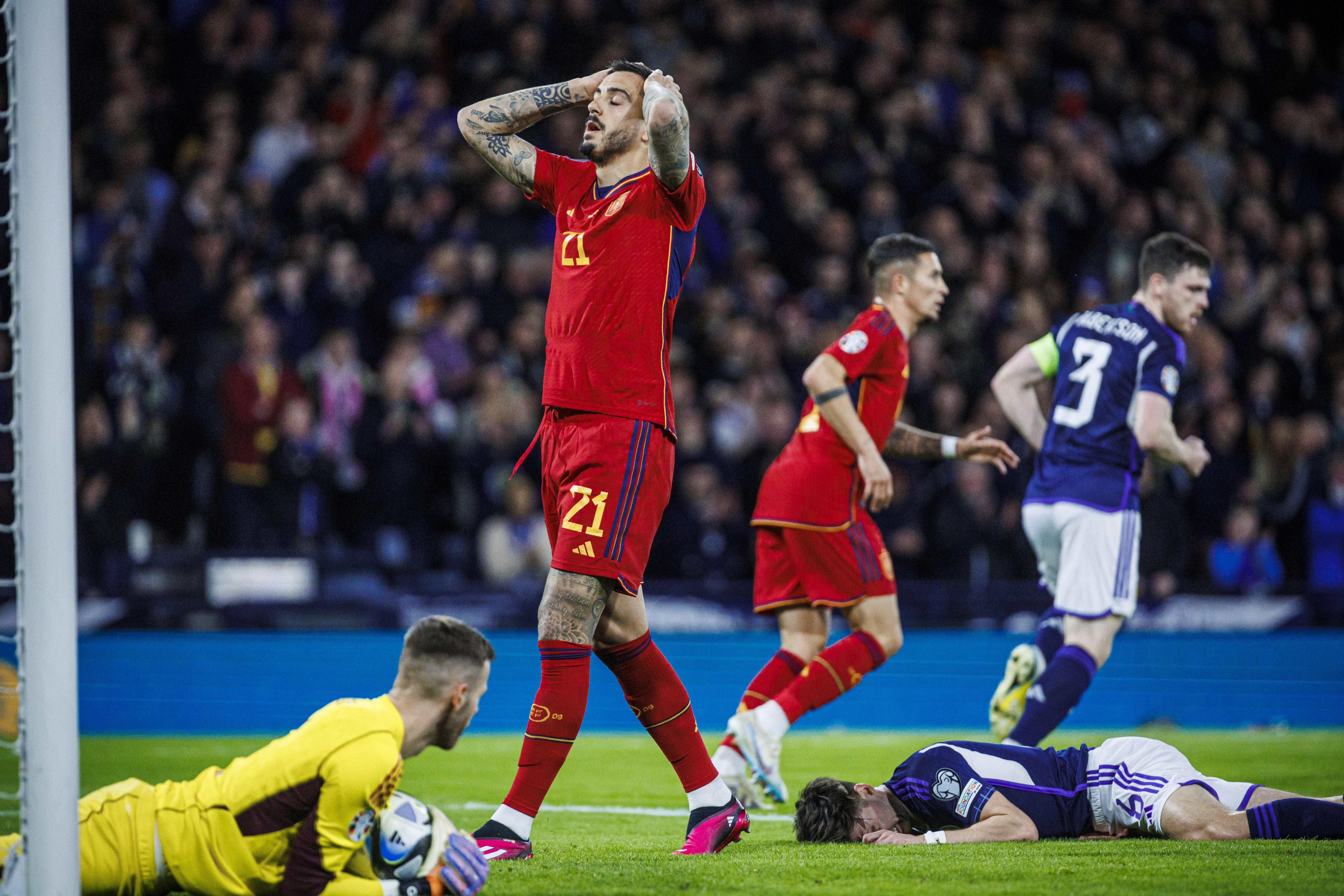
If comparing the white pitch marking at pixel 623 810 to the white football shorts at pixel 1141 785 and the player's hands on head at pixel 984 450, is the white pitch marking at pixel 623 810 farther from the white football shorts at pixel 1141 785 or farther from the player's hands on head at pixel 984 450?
the player's hands on head at pixel 984 450

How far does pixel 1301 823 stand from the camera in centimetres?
450

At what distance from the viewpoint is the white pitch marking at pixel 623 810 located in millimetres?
5824

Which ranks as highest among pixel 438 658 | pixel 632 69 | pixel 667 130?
pixel 632 69

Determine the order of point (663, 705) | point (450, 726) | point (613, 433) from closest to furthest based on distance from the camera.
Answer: point (450, 726)
point (613, 433)
point (663, 705)

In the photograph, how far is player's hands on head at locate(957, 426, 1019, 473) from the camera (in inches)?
245

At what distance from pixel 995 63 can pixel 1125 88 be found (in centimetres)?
164

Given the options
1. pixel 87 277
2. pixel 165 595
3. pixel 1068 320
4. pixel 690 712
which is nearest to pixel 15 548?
pixel 690 712

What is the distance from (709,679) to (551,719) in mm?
7206

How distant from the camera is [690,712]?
4543mm

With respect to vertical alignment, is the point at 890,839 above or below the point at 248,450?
below

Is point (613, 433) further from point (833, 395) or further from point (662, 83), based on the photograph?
point (833, 395)

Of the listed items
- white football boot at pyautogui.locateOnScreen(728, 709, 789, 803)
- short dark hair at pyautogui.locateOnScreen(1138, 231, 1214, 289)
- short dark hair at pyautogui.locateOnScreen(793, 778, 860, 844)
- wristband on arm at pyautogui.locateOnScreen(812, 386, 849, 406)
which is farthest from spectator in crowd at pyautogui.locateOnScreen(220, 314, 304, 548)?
short dark hair at pyautogui.locateOnScreen(793, 778, 860, 844)

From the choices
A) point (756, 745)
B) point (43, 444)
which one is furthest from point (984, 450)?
point (43, 444)

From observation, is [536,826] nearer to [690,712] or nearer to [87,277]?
[690,712]
